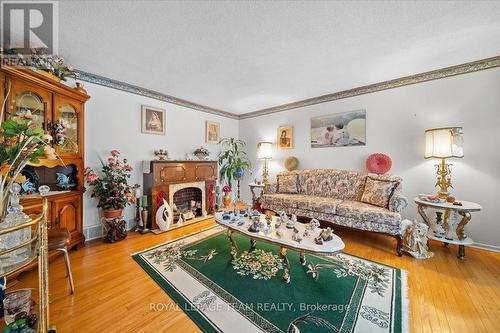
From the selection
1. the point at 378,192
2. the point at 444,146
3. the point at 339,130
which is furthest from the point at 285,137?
the point at 444,146

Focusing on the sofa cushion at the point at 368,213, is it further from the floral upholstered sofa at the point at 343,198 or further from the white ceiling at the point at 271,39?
the white ceiling at the point at 271,39

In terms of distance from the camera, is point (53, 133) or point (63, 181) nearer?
point (53, 133)

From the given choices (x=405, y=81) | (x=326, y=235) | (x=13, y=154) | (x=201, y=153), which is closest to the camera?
(x=13, y=154)

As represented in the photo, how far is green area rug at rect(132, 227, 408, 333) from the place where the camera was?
1458 mm

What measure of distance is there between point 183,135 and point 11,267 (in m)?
3.52

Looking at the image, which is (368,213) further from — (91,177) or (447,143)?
(91,177)

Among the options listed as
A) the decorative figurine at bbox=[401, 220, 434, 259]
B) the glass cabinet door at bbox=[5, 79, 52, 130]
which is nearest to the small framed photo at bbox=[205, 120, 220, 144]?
the glass cabinet door at bbox=[5, 79, 52, 130]

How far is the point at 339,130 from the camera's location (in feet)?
12.3

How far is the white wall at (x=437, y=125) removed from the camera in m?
2.54

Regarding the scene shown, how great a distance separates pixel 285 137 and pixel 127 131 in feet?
10.6

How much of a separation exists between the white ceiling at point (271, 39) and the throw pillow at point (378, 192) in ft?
5.53

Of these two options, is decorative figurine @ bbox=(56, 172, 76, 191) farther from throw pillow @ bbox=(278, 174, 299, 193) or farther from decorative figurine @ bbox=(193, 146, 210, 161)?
throw pillow @ bbox=(278, 174, 299, 193)

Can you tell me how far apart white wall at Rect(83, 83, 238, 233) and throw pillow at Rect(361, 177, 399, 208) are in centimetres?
357

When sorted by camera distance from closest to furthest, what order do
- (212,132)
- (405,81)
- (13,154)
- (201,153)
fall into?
(13,154)
(405,81)
(201,153)
(212,132)
